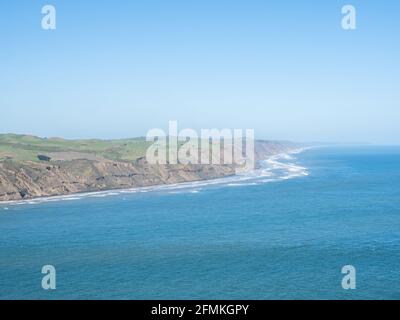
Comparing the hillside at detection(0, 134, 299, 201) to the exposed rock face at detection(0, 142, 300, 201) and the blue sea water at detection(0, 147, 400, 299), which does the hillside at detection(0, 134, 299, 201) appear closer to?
the exposed rock face at detection(0, 142, 300, 201)

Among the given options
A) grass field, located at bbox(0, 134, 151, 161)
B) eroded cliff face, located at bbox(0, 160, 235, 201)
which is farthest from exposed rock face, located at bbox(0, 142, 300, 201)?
grass field, located at bbox(0, 134, 151, 161)

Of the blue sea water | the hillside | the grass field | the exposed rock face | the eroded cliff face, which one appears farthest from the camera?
the grass field

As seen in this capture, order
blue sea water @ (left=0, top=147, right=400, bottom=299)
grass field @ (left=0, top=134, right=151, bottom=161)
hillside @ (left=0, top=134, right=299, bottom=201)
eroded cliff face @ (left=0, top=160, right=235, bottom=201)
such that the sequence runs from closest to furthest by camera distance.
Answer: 1. blue sea water @ (left=0, top=147, right=400, bottom=299)
2. eroded cliff face @ (left=0, top=160, right=235, bottom=201)
3. hillside @ (left=0, top=134, right=299, bottom=201)
4. grass field @ (left=0, top=134, right=151, bottom=161)

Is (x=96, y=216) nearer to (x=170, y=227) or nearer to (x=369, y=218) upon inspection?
(x=170, y=227)

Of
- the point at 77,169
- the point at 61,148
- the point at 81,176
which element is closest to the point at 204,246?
the point at 81,176

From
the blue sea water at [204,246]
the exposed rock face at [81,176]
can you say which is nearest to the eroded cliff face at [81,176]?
the exposed rock face at [81,176]

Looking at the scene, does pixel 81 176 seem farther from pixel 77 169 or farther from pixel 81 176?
pixel 77 169
